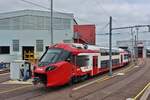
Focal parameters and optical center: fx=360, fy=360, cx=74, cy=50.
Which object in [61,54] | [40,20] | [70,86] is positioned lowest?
[70,86]

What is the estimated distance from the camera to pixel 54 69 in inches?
910

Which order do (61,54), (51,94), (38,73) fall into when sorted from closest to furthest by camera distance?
(51,94) < (38,73) < (61,54)

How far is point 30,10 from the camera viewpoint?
220ft

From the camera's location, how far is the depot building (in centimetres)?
6794

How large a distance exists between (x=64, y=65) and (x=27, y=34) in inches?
1768

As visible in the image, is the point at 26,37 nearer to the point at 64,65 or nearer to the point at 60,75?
the point at 64,65

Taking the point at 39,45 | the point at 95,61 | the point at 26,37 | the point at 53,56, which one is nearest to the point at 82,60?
the point at 53,56

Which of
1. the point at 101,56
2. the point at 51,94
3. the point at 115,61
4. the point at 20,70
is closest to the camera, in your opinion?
the point at 51,94

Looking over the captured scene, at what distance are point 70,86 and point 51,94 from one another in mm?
4593

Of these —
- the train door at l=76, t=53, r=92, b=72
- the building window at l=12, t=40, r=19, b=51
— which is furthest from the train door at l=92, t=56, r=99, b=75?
the building window at l=12, t=40, r=19, b=51

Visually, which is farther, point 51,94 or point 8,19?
point 8,19

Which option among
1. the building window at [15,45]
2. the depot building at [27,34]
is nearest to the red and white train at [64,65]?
the depot building at [27,34]

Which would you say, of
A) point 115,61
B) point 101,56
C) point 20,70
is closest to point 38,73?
point 20,70

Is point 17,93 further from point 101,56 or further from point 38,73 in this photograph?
point 101,56
